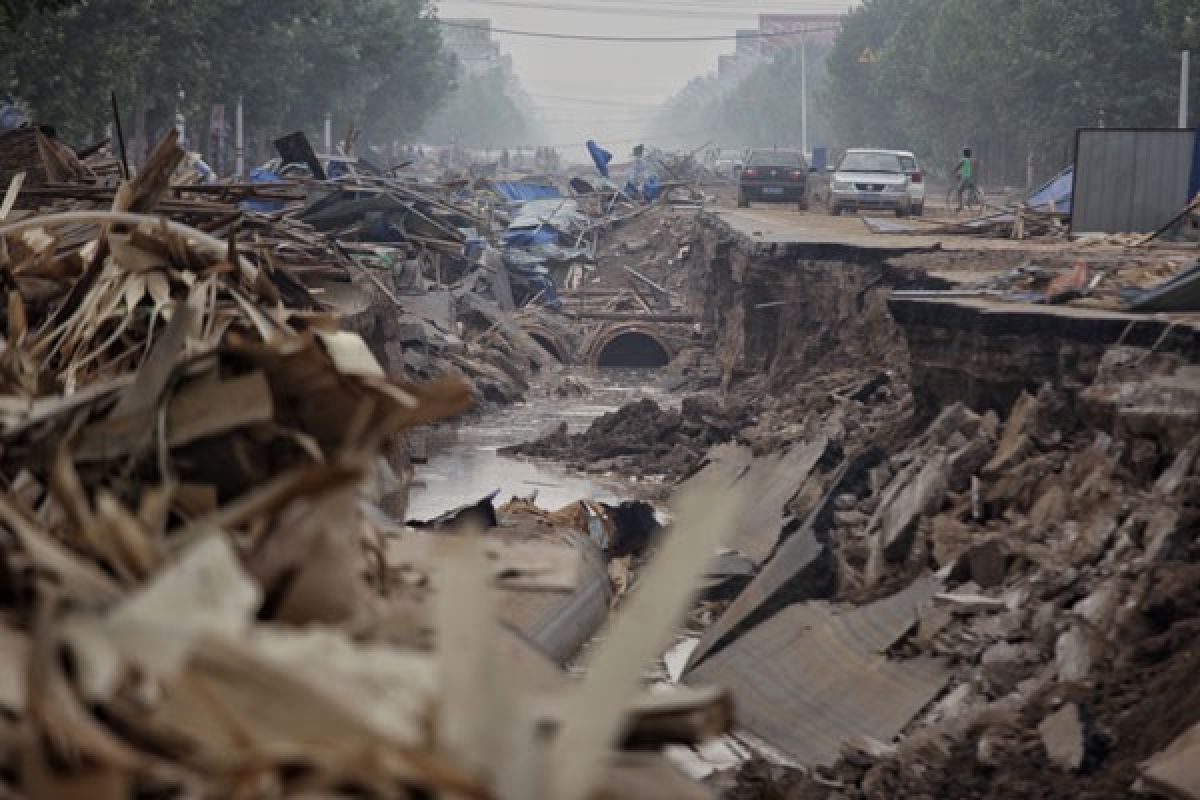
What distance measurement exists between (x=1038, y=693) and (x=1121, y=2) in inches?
1882

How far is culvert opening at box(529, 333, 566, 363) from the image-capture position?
3594cm

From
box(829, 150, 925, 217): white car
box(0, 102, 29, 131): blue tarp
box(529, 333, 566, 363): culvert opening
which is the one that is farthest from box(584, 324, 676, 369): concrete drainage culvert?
box(0, 102, 29, 131): blue tarp

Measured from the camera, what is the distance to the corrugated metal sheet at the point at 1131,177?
84.8 feet

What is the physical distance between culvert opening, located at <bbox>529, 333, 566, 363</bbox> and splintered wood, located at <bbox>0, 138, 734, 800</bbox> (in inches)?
1233

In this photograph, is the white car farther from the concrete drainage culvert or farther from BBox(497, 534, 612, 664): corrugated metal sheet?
BBox(497, 534, 612, 664): corrugated metal sheet

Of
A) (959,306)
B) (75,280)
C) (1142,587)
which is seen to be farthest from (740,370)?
(75,280)

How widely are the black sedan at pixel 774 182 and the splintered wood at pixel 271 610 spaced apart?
44.6 metres

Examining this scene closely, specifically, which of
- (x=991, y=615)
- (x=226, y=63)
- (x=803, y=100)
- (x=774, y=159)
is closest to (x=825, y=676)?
(x=991, y=615)

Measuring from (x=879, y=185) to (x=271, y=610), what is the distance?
134 ft

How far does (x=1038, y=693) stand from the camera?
9.63 m

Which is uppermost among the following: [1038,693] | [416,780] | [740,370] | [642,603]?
[642,603]

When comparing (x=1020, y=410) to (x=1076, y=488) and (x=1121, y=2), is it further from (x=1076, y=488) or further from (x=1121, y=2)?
(x=1121, y=2)

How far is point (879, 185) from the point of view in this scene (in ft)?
141

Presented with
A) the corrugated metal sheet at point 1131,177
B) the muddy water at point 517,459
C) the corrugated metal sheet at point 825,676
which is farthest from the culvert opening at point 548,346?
the corrugated metal sheet at point 825,676
